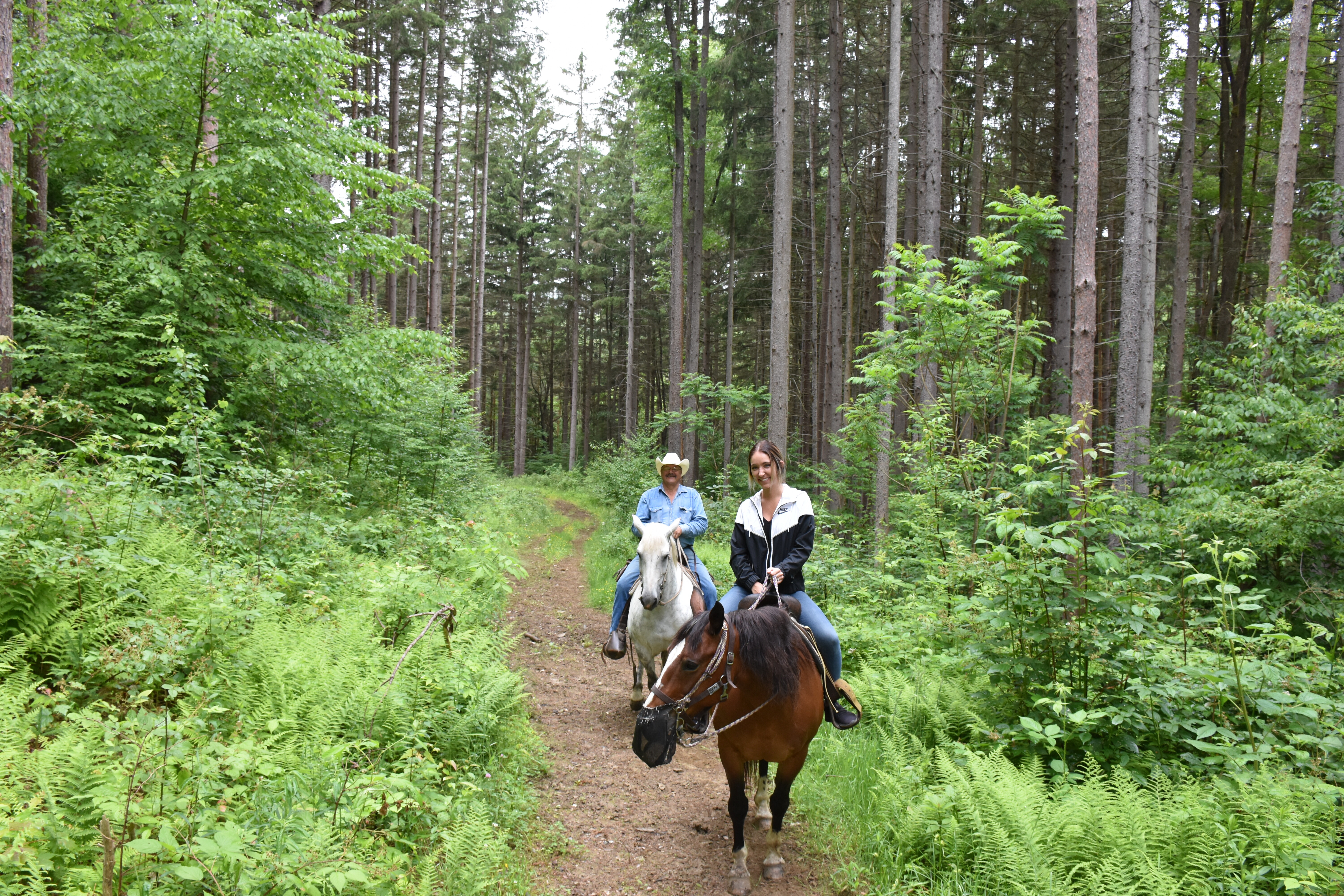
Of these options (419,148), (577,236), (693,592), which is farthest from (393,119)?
(693,592)

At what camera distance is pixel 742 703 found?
4.06 meters

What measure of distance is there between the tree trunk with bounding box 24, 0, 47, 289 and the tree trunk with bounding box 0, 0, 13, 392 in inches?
39.5

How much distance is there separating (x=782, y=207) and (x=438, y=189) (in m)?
18.8

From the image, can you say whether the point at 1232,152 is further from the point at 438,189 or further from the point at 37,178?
the point at 37,178

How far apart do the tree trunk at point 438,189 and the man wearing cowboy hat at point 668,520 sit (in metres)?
17.5

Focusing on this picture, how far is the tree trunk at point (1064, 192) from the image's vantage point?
16.5m

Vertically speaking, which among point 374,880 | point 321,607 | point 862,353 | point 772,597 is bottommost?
point 374,880

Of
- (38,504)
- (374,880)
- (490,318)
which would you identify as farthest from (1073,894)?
(490,318)

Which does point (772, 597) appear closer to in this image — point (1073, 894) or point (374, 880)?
point (1073, 894)

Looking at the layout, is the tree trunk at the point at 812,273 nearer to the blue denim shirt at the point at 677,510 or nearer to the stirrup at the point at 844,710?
the blue denim shirt at the point at 677,510

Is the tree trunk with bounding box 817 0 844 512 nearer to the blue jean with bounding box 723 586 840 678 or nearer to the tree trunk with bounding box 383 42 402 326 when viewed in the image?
the blue jean with bounding box 723 586 840 678

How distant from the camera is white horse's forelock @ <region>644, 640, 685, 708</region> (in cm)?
361

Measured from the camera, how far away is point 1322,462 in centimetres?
731

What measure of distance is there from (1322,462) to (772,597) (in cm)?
727
